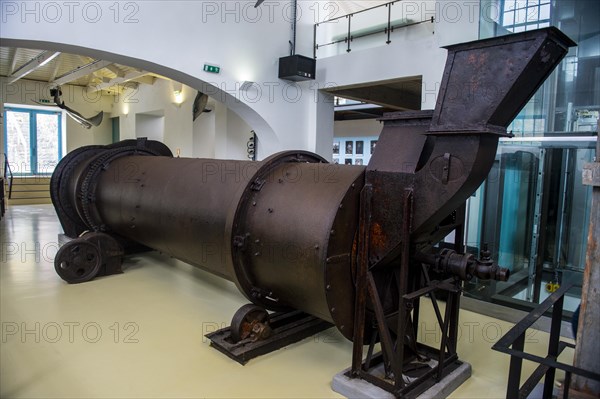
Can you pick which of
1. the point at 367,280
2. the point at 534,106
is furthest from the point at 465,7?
the point at 367,280

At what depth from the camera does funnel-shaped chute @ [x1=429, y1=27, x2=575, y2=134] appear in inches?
66.7

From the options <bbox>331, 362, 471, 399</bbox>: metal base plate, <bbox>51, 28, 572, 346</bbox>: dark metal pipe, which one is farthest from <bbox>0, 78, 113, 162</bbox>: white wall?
<bbox>331, 362, 471, 399</bbox>: metal base plate

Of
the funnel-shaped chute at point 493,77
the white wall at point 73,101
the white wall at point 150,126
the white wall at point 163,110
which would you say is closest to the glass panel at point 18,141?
the white wall at point 73,101

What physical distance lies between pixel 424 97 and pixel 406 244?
3024mm

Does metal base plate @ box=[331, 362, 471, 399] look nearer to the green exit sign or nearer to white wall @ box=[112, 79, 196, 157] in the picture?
the green exit sign

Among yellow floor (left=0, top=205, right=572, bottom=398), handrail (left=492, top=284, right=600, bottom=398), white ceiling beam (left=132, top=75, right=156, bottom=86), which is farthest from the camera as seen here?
white ceiling beam (left=132, top=75, right=156, bottom=86)

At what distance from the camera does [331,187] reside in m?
2.30

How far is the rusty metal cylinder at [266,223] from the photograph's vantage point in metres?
2.22

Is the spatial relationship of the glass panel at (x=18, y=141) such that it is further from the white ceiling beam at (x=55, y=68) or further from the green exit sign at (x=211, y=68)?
the green exit sign at (x=211, y=68)

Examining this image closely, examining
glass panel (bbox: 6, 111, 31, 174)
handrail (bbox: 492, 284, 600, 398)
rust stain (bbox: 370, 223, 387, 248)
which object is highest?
glass panel (bbox: 6, 111, 31, 174)

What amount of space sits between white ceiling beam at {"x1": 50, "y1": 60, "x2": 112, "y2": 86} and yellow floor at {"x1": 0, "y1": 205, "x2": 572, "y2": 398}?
17.5 ft

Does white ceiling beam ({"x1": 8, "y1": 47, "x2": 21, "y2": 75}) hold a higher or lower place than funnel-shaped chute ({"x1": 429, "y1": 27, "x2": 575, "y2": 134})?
higher

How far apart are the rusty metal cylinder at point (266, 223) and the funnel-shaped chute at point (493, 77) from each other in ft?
1.86

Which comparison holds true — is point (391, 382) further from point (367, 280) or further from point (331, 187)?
point (331, 187)
